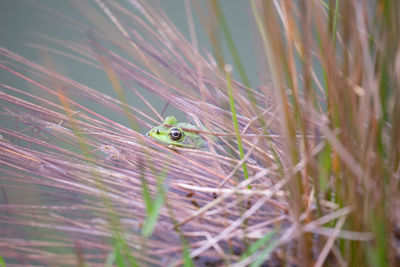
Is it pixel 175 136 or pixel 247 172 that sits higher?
pixel 247 172

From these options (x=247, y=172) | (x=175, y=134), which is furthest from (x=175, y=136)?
(x=247, y=172)

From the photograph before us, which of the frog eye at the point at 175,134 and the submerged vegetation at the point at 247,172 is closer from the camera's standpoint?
the submerged vegetation at the point at 247,172

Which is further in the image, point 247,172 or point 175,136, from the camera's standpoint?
point 175,136

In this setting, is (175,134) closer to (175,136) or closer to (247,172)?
(175,136)

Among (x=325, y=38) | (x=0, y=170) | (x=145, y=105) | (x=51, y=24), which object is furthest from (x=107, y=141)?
(x=51, y=24)

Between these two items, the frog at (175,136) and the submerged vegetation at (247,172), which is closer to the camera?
the submerged vegetation at (247,172)
